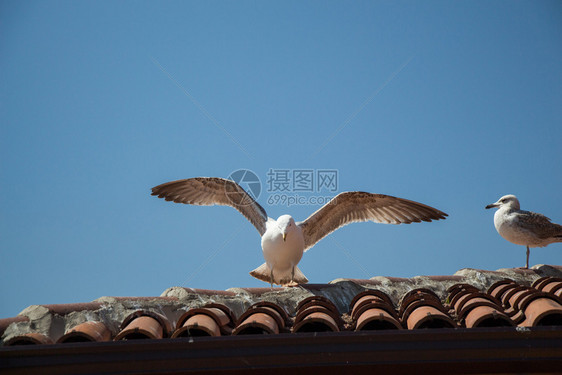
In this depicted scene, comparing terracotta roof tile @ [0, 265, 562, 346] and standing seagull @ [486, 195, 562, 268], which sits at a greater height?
standing seagull @ [486, 195, 562, 268]

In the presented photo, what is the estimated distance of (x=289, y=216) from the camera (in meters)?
6.97

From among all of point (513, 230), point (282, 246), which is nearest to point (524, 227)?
point (513, 230)

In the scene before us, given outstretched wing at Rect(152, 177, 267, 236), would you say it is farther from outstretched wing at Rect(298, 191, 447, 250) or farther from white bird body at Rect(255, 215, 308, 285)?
outstretched wing at Rect(298, 191, 447, 250)

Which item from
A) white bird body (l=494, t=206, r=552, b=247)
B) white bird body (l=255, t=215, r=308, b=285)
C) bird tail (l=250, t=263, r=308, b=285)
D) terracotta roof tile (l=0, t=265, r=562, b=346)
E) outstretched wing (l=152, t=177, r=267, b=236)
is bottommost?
terracotta roof tile (l=0, t=265, r=562, b=346)

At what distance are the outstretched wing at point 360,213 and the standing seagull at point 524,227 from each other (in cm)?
138

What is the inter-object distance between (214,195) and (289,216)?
1496 mm

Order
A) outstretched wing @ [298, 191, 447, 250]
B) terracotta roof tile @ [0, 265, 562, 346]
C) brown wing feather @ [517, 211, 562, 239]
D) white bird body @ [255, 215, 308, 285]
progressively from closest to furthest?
terracotta roof tile @ [0, 265, 562, 346] → white bird body @ [255, 215, 308, 285] → outstretched wing @ [298, 191, 447, 250] → brown wing feather @ [517, 211, 562, 239]

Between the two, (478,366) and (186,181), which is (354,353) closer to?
(478,366)

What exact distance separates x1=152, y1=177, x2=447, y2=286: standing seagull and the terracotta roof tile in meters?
2.24

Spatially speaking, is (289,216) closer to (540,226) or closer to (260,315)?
(540,226)

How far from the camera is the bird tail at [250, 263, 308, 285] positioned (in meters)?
7.47

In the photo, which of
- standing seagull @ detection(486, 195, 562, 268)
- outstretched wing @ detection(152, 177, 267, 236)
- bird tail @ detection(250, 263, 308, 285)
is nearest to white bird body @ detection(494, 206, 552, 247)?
standing seagull @ detection(486, 195, 562, 268)

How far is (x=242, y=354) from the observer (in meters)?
2.58

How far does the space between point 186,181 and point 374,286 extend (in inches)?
136
